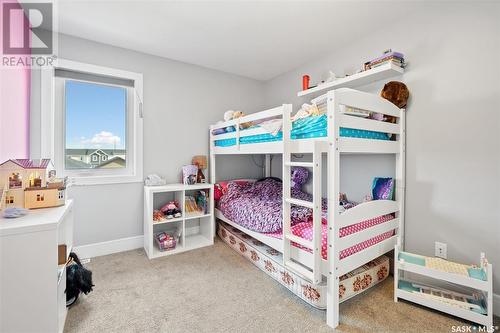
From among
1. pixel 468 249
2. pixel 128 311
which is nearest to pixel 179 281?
pixel 128 311

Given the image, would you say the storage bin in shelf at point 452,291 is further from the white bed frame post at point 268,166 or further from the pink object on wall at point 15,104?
the pink object on wall at point 15,104

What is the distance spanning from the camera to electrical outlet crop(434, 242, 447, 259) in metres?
1.89

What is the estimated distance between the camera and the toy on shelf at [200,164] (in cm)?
312

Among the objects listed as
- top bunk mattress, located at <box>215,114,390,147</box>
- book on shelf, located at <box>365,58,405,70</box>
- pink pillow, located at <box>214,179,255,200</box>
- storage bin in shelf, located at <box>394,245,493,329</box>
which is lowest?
storage bin in shelf, located at <box>394,245,493,329</box>

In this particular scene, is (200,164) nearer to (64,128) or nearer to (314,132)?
(64,128)

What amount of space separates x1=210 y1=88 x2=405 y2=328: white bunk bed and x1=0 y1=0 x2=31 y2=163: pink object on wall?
1.98 metres

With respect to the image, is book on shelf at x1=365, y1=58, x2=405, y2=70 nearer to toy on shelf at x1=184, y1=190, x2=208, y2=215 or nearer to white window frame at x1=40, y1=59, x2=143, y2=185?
toy on shelf at x1=184, y1=190, x2=208, y2=215

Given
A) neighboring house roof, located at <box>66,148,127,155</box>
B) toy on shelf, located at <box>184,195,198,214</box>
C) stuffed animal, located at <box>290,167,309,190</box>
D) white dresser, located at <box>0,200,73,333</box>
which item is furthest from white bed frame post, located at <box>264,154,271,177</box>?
white dresser, located at <box>0,200,73,333</box>

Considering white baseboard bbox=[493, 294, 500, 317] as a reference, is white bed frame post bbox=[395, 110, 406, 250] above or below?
above

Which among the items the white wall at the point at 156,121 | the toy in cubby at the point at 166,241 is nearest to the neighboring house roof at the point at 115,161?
the white wall at the point at 156,121

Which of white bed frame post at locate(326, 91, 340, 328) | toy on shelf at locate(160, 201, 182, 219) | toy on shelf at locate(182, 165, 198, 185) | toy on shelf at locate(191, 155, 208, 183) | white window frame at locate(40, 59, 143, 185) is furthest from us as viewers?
toy on shelf at locate(191, 155, 208, 183)

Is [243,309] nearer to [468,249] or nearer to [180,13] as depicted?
[468,249]

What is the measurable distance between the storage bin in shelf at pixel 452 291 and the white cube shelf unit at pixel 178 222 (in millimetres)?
2094

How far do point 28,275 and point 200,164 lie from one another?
218 cm
